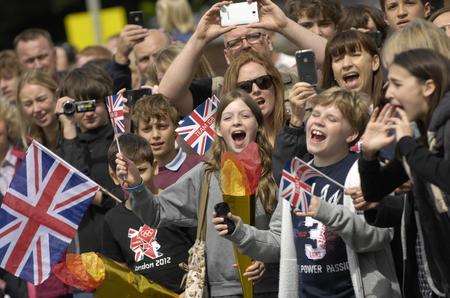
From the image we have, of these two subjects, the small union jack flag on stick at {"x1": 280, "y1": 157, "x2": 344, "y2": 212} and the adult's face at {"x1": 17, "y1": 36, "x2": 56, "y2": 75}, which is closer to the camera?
the small union jack flag on stick at {"x1": 280, "y1": 157, "x2": 344, "y2": 212}

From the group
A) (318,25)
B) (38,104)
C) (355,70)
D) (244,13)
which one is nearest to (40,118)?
(38,104)

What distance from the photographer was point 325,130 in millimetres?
8188

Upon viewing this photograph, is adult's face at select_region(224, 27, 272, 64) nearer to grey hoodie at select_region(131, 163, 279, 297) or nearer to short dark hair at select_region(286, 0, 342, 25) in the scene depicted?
short dark hair at select_region(286, 0, 342, 25)

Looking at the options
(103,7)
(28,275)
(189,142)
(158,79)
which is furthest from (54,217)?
(103,7)

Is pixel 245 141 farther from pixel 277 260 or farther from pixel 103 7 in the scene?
pixel 103 7

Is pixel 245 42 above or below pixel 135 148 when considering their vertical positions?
above

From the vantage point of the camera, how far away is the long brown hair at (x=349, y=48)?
29.4 feet

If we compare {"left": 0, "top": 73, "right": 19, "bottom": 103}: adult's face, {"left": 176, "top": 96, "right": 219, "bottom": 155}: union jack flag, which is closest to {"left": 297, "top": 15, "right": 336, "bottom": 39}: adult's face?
{"left": 176, "top": 96, "right": 219, "bottom": 155}: union jack flag

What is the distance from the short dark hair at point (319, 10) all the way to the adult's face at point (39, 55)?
3.87 meters

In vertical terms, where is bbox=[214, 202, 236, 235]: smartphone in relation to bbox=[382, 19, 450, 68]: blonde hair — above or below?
below

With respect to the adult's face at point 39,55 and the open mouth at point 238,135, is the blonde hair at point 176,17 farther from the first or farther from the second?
the open mouth at point 238,135

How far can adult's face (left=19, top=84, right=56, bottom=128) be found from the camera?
11375 mm

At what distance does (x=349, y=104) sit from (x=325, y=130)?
8.0 inches

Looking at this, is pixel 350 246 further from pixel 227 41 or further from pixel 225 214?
pixel 227 41
